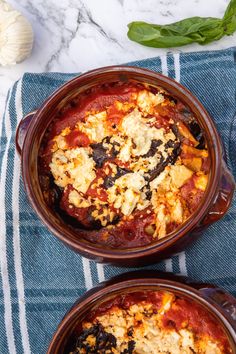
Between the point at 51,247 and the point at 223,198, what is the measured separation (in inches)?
22.8

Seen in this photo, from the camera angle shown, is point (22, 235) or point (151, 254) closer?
point (151, 254)

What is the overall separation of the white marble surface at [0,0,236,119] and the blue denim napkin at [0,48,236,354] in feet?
0.36

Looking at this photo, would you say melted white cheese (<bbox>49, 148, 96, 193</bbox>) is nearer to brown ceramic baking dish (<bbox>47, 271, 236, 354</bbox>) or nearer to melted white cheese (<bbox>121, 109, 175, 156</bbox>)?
melted white cheese (<bbox>121, 109, 175, 156</bbox>)

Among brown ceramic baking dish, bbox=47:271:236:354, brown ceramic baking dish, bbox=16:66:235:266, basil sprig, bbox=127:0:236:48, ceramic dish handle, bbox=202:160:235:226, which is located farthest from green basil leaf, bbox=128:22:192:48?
brown ceramic baking dish, bbox=47:271:236:354

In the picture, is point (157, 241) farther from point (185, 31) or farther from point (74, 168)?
point (185, 31)

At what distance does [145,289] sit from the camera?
2.02 m

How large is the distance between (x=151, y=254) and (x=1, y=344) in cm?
63

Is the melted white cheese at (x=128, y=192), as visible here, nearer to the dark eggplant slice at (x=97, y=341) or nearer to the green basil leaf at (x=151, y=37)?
the dark eggplant slice at (x=97, y=341)

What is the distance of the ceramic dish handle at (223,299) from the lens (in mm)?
1968

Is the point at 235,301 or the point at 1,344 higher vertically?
the point at 235,301

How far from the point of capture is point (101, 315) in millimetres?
2082

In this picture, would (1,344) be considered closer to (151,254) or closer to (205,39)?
(151,254)

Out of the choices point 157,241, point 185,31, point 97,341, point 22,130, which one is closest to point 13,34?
point 22,130

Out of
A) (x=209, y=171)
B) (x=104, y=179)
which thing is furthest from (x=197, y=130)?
(x=104, y=179)
